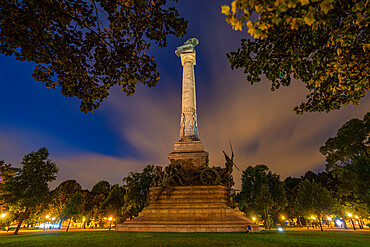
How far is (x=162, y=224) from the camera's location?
13117mm

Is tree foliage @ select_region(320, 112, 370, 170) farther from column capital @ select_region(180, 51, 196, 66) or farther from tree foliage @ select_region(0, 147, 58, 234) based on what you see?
tree foliage @ select_region(0, 147, 58, 234)

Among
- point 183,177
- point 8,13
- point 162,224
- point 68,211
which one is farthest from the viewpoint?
point 68,211

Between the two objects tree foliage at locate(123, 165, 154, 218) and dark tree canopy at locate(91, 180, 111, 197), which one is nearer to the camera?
tree foliage at locate(123, 165, 154, 218)

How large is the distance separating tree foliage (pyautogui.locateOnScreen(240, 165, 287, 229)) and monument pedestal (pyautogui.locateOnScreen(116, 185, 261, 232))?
22.8 meters

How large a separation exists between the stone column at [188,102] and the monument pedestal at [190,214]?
8.84 m

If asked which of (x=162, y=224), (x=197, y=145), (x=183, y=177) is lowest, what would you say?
(x=162, y=224)

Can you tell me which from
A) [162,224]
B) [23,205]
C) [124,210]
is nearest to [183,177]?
[162,224]

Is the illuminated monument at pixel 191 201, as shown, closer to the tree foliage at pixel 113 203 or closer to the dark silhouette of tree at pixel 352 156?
the dark silhouette of tree at pixel 352 156

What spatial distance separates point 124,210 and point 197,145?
17.2 meters

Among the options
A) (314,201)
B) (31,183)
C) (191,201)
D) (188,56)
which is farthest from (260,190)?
(31,183)

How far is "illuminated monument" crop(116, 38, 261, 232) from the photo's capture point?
12.7 metres

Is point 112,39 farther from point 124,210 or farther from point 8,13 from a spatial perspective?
point 124,210

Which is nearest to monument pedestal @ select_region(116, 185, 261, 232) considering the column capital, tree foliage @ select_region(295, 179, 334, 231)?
the column capital

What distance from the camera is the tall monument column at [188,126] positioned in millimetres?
20891
